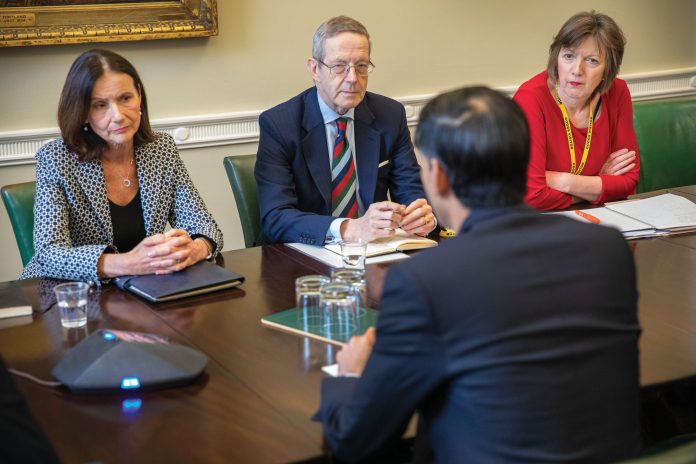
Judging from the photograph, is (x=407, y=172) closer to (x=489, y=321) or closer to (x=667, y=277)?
(x=667, y=277)

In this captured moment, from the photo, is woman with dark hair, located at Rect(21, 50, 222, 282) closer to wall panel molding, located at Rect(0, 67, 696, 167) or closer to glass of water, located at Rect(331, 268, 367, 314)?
glass of water, located at Rect(331, 268, 367, 314)

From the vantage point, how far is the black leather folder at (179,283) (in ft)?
8.14

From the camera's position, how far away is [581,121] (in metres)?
3.76

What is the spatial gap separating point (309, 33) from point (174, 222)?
184 cm

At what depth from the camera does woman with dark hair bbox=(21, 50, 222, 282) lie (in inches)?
105

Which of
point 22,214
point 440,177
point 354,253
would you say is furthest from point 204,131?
point 440,177

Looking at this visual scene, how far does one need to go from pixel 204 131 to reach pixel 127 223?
1576 mm

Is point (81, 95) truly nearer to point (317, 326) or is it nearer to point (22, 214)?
point (22, 214)

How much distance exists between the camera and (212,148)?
4602 mm

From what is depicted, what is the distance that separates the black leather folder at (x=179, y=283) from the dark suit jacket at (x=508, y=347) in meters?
1.02

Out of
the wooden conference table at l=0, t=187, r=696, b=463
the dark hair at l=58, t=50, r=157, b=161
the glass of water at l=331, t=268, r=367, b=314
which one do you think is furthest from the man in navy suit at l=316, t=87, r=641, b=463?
the dark hair at l=58, t=50, r=157, b=161

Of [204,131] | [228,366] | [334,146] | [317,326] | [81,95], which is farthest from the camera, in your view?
[204,131]

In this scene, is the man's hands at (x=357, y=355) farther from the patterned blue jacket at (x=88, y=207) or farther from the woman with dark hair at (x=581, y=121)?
the woman with dark hair at (x=581, y=121)

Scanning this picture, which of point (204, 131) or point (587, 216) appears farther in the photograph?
point (204, 131)
